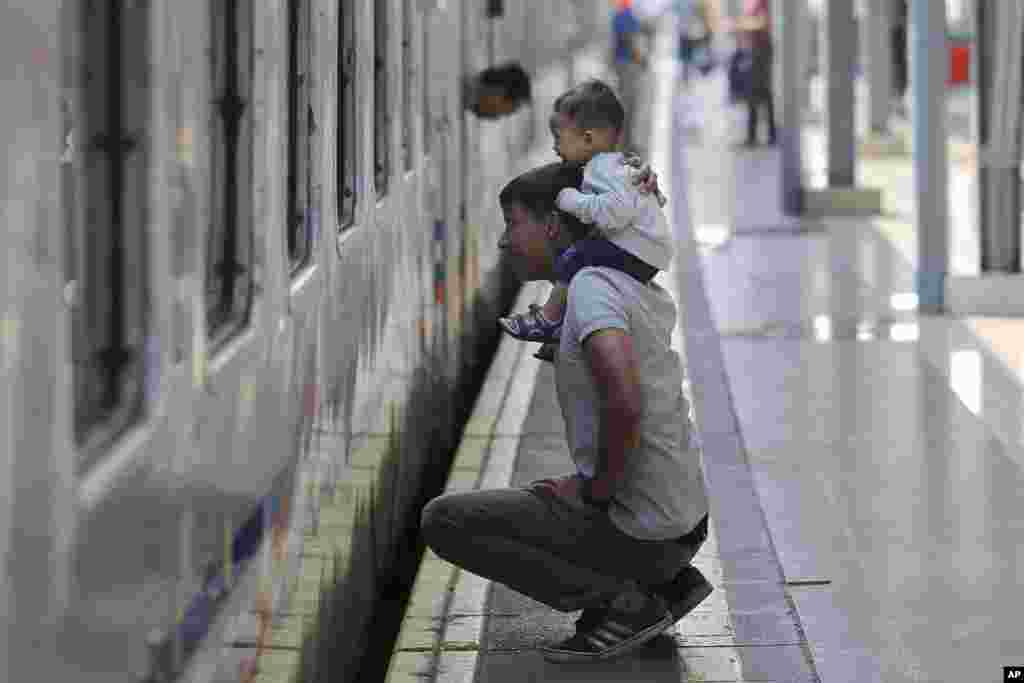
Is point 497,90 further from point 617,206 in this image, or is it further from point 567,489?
point 617,206

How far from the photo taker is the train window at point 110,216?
3180 mm

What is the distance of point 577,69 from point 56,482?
24107 mm

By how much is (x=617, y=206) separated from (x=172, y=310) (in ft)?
6.37

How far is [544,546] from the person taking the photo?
18.4 feet

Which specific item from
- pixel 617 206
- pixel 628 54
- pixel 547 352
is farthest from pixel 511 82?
pixel 628 54

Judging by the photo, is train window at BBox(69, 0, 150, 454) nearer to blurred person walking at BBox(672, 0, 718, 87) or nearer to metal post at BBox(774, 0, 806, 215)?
metal post at BBox(774, 0, 806, 215)

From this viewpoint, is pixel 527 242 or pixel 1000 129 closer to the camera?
pixel 527 242

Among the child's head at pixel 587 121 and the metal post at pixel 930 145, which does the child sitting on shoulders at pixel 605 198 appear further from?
the metal post at pixel 930 145

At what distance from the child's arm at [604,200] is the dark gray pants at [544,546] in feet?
2.44

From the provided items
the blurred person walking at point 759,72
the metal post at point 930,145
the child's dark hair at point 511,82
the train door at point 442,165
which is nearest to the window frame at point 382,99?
the train door at point 442,165

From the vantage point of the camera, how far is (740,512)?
8.03 m

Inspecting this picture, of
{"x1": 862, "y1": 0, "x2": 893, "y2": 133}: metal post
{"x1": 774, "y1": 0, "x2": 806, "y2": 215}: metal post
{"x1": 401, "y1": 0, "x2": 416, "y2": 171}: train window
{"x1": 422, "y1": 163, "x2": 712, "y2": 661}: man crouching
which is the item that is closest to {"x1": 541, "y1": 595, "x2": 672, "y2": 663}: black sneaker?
{"x1": 422, "y1": 163, "x2": 712, "y2": 661}: man crouching

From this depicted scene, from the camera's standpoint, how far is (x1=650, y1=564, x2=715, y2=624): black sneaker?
5.81 m

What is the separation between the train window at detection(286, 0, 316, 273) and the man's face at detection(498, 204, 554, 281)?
520mm
